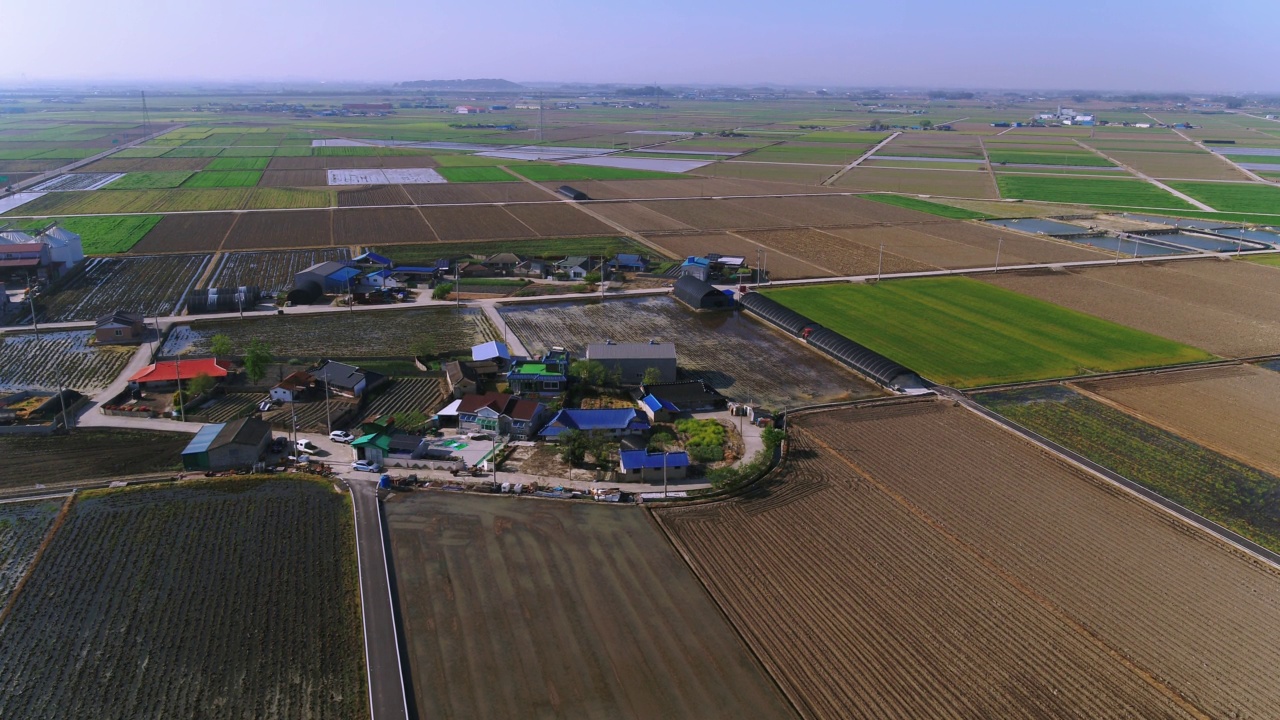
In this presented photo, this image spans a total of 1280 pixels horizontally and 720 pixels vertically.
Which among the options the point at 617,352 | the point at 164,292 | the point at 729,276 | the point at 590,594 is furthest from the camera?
the point at 729,276

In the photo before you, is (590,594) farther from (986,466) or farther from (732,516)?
(986,466)

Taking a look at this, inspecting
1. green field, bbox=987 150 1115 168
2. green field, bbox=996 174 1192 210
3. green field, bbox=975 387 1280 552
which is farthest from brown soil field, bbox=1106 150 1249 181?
green field, bbox=975 387 1280 552

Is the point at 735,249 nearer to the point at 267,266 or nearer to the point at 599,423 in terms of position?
the point at 267,266

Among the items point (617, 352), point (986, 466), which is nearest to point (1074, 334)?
point (986, 466)

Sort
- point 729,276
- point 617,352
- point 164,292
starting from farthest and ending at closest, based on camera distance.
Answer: point 729,276 → point 164,292 → point 617,352

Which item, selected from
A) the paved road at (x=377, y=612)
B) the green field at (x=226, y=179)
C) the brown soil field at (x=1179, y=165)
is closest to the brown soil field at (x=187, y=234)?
the green field at (x=226, y=179)

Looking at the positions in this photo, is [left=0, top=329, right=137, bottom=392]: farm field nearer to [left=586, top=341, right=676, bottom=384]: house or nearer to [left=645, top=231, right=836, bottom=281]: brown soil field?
[left=586, top=341, right=676, bottom=384]: house
